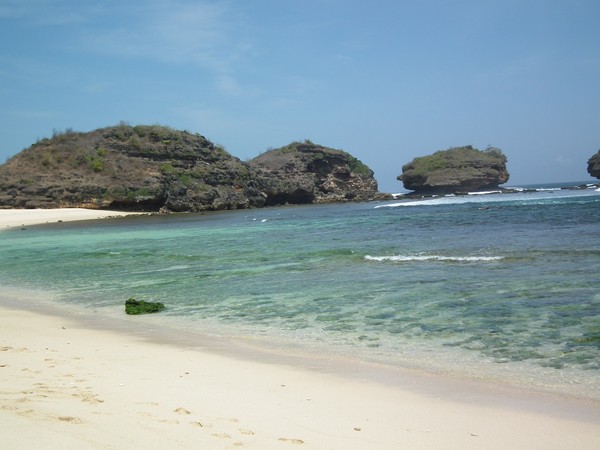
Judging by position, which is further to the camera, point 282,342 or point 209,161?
point 209,161

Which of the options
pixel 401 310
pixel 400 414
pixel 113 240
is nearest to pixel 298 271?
pixel 401 310

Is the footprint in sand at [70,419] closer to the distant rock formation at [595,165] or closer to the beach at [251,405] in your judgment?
the beach at [251,405]

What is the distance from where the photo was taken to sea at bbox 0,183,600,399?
7109 millimetres

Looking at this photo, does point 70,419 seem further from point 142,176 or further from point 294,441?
point 142,176

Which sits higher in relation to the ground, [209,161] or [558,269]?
[209,161]

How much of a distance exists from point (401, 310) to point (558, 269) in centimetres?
549

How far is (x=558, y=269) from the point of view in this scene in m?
13.2

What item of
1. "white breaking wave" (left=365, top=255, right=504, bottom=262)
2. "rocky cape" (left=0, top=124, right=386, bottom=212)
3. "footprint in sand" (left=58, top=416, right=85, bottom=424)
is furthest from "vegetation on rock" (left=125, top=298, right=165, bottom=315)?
"rocky cape" (left=0, top=124, right=386, bottom=212)

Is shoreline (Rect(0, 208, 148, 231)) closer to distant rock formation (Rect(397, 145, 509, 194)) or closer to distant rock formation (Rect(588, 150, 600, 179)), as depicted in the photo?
distant rock formation (Rect(397, 145, 509, 194))

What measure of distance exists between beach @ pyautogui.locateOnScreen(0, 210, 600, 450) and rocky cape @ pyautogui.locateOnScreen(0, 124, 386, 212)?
2291 inches

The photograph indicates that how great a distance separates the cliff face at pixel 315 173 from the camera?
86.8m

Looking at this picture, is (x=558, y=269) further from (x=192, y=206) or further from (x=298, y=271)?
(x=192, y=206)

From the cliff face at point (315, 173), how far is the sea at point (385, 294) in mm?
62332

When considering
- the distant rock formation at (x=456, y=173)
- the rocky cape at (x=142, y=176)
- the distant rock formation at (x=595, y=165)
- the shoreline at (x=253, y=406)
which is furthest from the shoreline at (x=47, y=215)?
the distant rock formation at (x=595, y=165)
